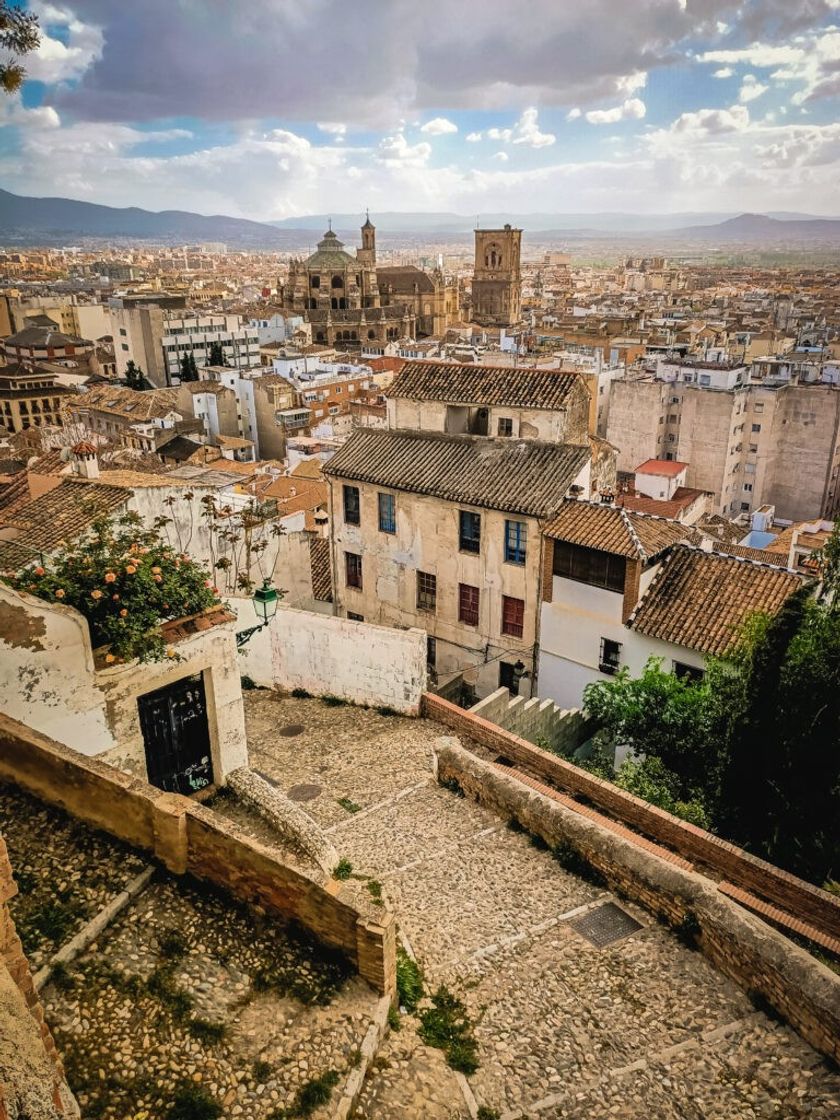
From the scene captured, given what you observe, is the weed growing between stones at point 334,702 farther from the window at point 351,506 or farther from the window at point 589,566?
the window at point 351,506

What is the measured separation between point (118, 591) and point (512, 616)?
500 inches

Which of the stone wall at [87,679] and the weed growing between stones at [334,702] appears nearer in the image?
the stone wall at [87,679]

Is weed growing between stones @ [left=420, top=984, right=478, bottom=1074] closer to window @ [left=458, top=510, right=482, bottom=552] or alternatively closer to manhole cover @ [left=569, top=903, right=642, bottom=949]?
manhole cover @ [left=569, top=903, right=642, bottom=949]

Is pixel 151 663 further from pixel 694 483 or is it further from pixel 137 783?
pixel 694 483

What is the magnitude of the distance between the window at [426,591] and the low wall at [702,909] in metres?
9.66

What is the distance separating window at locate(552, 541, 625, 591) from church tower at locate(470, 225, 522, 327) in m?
130

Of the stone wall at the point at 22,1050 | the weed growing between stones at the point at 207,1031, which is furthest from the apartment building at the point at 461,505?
the stone wall at the point at 22,1050

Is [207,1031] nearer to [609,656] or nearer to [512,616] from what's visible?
[609,656]

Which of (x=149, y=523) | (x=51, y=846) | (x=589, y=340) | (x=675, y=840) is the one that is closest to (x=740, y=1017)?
(x=675, y=840)

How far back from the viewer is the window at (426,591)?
2245cm

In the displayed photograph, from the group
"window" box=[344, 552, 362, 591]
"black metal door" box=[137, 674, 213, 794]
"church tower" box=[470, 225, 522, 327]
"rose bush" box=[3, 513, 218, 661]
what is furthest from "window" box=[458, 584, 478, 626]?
"church tower" box=[470, 225, 522, 327]

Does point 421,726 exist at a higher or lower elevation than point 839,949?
lower

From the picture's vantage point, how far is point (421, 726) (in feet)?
53.4

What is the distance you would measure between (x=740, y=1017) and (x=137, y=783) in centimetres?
708
